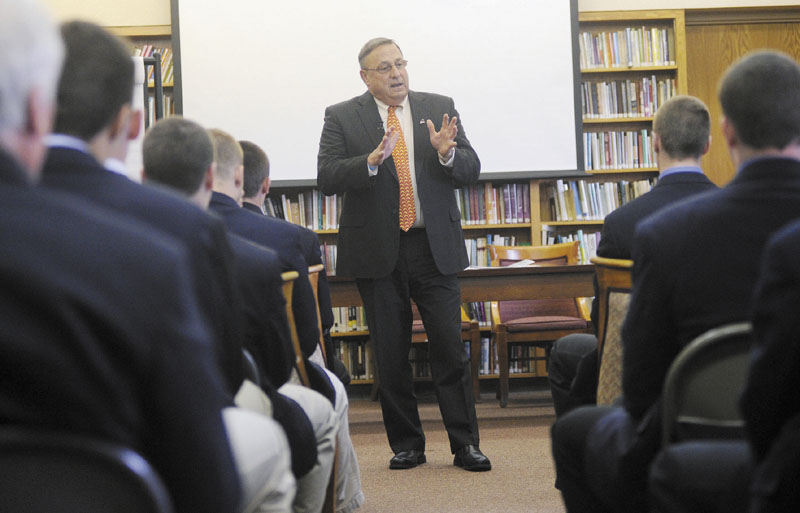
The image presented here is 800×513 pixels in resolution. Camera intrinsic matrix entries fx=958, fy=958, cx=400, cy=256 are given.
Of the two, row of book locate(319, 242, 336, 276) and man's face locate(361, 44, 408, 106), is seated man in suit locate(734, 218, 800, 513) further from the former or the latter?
row of book locate(319, 242, 336, 276)

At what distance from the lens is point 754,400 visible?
1.19m

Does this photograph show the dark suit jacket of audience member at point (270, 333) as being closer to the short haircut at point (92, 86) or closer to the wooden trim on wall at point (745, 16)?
the short haircut at point (92, 86)

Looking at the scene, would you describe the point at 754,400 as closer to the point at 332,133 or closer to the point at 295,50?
the point at 332,133

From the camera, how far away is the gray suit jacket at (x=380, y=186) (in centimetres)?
391

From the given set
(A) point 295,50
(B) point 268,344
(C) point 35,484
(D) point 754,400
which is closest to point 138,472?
(C) point 35,484

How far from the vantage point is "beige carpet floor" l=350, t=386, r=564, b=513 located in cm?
334

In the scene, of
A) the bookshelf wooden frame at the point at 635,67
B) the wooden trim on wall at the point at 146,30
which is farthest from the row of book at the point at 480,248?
the wooden trim on wall at the point at 146,30

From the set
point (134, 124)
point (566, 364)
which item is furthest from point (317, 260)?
point (134, 124)

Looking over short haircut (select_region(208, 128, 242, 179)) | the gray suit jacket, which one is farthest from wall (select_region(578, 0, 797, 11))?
short haircut (select_region(208, 128, 242, 179))

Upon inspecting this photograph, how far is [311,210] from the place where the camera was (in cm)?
688

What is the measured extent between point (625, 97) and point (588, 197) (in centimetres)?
77

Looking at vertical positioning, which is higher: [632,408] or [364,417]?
[632,408]

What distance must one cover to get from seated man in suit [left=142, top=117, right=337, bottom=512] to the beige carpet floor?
124cm

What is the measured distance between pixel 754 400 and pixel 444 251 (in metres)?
2.76
